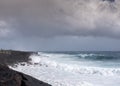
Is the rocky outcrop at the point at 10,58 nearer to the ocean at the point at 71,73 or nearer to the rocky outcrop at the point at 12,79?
the ocean at the point at 71,73

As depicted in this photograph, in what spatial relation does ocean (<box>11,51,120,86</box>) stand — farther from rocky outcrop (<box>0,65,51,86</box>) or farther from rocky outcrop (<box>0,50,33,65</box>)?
rocky outcrop (<box>0,65,51,86</box>)

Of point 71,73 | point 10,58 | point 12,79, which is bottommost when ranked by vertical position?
point 71,73

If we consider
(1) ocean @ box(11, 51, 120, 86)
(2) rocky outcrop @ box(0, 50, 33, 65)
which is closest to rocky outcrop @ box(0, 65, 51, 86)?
(1) ocean @ box(11, 51, 120, 86)

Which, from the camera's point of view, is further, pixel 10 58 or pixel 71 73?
pixel 10 58

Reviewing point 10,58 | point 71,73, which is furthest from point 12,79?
point 10,58

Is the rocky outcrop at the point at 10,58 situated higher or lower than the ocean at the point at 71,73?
higher

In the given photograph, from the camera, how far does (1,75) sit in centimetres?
886

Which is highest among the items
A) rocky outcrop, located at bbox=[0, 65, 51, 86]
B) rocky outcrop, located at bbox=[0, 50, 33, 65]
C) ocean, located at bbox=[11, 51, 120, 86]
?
rocky outcrop, located at bbox=[0, 65, 51, 86]

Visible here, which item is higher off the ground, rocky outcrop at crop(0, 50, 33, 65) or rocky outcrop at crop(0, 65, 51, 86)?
rocky outcrop at crop(0, 65, 51, 86)

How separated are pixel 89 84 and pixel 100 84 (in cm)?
123

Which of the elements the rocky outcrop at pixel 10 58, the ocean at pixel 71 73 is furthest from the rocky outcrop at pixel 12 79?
the rocky outcrop at pixel 10 58

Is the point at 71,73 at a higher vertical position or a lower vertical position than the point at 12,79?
lower

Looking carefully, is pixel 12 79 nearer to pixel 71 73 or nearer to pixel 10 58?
pixel 71 73

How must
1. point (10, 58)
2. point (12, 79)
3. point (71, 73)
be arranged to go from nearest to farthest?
1. point (12, 79)
2. point (71, 73)
3. point (10, 58)
